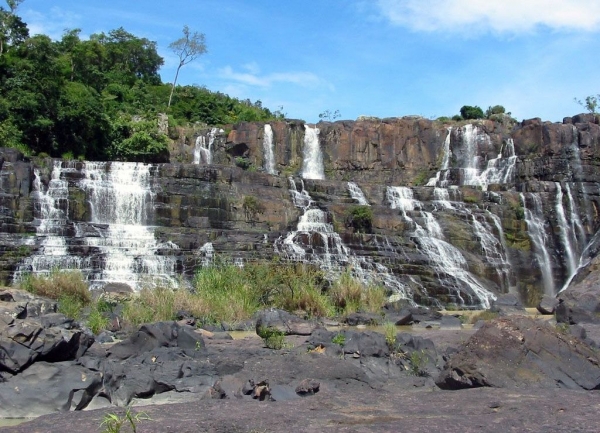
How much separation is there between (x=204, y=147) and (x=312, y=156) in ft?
22.9

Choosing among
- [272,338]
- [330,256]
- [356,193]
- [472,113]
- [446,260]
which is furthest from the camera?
[472,113]

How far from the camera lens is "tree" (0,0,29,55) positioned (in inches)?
1817

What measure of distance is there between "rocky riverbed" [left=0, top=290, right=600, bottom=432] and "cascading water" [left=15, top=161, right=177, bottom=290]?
31.0 ft

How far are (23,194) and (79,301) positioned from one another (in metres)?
11.7

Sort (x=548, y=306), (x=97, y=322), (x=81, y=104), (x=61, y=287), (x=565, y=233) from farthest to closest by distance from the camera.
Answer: (x=81, y=104) < (x=565, y=233) < (x=548, y=306) < (x=61, y=287) < (x=97, y=322)

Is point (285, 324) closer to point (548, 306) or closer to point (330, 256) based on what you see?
point (548, 306)

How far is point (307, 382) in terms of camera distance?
774 cm

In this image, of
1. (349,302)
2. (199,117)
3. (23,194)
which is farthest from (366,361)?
(199,117)

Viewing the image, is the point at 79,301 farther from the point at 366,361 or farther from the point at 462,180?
the point at 462,180

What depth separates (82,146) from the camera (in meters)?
36.7

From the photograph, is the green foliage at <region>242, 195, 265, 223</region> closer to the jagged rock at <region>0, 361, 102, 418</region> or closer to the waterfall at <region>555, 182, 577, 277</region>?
the waterfall at <region>555, 182, 577, 277</region>

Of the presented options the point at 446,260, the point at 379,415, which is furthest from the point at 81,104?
the point at 379,415

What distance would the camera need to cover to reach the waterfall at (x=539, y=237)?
29025 millimetres

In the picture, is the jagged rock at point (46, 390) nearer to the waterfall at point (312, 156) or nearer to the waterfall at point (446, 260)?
the waterfall at point (446, 260)
